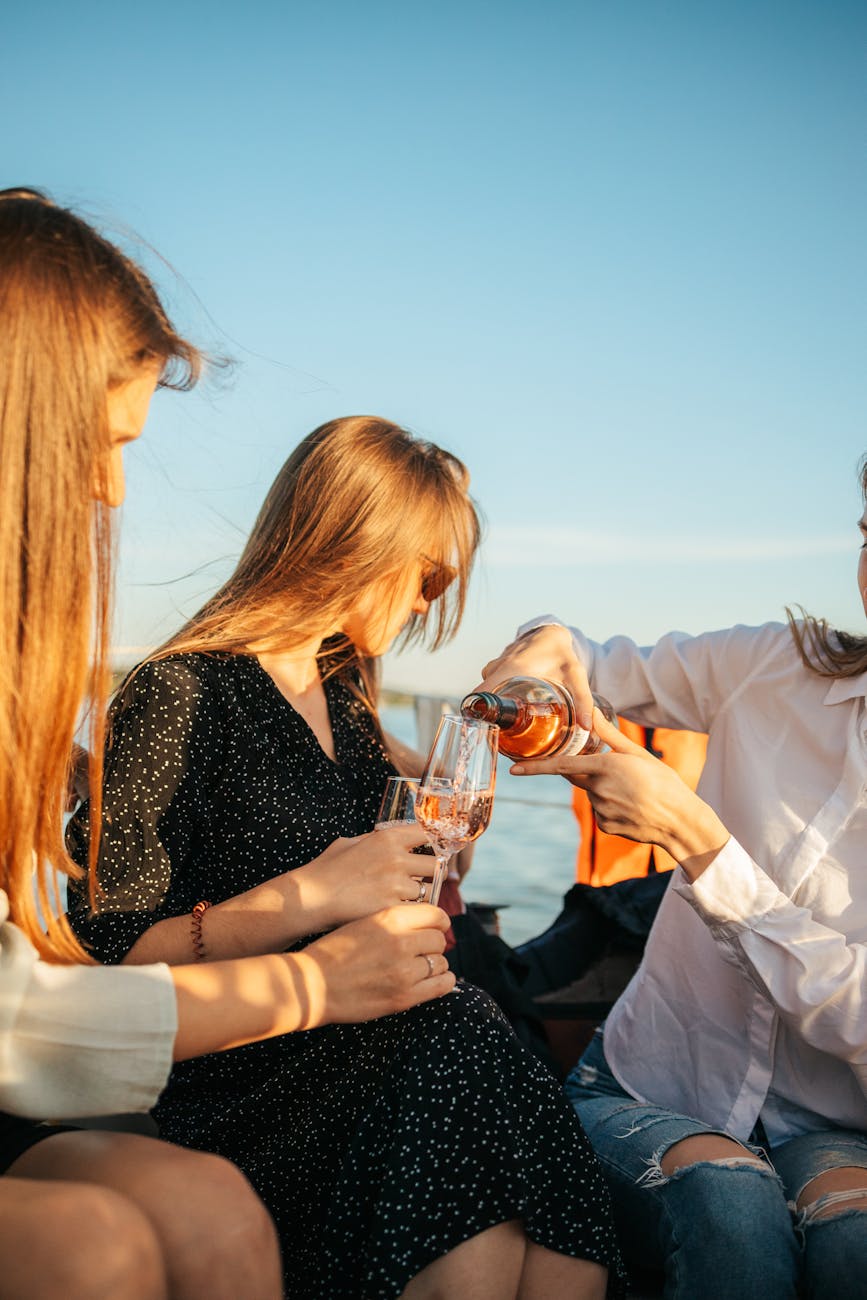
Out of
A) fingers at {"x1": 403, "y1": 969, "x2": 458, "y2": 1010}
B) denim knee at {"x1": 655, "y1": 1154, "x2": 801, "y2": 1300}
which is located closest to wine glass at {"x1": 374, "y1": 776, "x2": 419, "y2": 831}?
fingers at {"x1": 403, "y1": 969, "x2": 458, "y2": 1010}

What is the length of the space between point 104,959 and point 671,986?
1.19 meters

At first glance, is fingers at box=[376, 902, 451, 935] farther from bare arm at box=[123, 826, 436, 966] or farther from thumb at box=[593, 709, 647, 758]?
thumb at box=[593, 709, 647, 758]

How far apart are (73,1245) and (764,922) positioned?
4.33 feet

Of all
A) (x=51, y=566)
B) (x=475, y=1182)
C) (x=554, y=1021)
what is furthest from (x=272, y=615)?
(x=554, y=1021)

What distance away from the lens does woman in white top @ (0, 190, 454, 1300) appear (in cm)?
122

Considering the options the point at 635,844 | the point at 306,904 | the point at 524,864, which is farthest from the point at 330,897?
the point at 524,864

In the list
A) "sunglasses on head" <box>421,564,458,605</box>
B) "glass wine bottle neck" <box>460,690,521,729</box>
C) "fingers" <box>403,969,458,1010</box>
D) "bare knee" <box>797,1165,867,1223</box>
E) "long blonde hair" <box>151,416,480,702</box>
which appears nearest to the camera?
"fingers" <box>403,969,458,1010</box>

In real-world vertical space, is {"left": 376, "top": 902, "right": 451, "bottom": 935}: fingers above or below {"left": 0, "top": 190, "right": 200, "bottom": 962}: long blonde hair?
below

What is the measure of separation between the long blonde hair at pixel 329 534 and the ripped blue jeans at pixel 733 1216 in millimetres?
1249

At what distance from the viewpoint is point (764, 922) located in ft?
6.50

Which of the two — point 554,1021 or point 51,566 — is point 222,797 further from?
point 554,1021

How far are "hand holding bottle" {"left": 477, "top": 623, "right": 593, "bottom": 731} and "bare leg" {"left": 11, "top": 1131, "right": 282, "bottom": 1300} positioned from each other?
3.84 feet

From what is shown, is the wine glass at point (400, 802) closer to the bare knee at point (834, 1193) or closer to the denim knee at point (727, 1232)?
the denim knee at point (727, 1232)

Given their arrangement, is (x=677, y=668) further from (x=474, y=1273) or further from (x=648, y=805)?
(x=474, y=1273)
